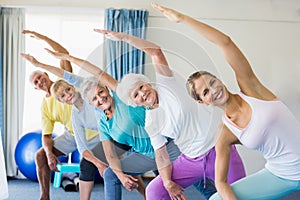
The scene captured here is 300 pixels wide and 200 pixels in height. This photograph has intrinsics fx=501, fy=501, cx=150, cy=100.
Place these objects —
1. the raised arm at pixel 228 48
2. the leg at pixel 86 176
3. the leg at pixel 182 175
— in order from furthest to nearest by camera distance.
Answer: the leg at pixel 86 176 → the leg at pixel 182 175 → the raised arm at pixel 228 48

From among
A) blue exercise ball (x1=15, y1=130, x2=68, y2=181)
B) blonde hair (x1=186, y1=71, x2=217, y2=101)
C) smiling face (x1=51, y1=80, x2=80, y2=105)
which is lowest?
blue exercise ball (x1=15, y1=130, x2=68, y2=181)

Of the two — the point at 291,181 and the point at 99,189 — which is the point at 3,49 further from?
the point at 291,181

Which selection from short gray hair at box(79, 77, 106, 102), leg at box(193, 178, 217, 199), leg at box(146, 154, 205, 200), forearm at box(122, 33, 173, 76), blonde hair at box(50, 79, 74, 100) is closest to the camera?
forearm at box(122, 33, 173, 76)

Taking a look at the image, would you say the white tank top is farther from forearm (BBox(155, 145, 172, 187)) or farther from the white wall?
the white wall

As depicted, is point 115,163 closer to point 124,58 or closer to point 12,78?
point 124,58

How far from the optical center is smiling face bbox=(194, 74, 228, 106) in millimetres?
2131

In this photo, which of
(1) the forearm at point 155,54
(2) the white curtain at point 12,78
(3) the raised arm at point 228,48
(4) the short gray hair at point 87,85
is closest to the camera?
(3) the raised arm at point 228,48

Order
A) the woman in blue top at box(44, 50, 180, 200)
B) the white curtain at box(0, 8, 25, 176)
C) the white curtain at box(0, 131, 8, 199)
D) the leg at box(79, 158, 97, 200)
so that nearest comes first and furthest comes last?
the woman in blue top at box(44, 50, 180, 200)
the leg at box(79, 158, 97, 200)
the white curtain at box(0, 131, 8, 199)
the white curtain at box(0, 8, 25, 176)

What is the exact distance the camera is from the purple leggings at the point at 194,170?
2551mm

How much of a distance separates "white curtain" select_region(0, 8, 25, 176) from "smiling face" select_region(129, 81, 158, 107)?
3.01m

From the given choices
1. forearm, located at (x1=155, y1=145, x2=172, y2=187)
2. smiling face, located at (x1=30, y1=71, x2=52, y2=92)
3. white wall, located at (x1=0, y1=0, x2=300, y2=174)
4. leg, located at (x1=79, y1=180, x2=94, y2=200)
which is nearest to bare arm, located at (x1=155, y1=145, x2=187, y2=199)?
forearm, located at (x1=155, y1=145, x2=172, y2=187)

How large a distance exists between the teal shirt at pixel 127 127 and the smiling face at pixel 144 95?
4 centimetres

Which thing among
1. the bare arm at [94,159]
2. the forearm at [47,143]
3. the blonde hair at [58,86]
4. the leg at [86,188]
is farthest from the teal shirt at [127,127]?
the forearm at [47,143]

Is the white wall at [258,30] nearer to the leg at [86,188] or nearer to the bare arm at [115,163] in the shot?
the leg at [86,188]
